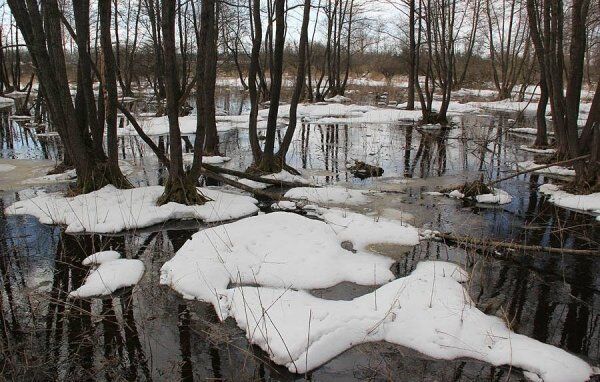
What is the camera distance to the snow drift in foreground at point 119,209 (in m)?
6.73

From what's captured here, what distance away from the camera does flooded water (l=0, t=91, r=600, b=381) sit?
355 centimetres

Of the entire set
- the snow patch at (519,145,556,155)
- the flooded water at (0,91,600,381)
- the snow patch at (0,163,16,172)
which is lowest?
the flooded water at (0,91,600,381)

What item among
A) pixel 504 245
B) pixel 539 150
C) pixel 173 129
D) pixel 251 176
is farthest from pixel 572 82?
pixel 173 129

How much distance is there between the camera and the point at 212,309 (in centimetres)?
448

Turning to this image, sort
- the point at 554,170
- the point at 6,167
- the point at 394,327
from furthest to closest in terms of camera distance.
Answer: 1. the point at 6,167
2. the point at 554,170
3. the point at 394,327

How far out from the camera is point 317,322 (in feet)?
13.1

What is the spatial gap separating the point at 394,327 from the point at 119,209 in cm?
499

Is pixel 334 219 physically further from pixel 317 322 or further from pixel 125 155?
pixel 125 155

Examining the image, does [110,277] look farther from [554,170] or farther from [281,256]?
[554,170]

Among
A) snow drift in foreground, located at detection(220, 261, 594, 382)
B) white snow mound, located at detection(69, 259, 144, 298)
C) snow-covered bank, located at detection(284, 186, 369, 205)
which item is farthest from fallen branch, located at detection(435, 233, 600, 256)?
white snow mound, located at detection(69, 259, 144, 298)

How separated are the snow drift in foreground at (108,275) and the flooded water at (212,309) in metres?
0.12

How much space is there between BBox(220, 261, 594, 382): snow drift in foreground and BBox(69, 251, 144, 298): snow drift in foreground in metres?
1.23

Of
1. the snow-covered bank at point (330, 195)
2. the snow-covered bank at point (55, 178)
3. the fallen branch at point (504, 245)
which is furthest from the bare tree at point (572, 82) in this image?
the snow-covered bank at point (55, 178)

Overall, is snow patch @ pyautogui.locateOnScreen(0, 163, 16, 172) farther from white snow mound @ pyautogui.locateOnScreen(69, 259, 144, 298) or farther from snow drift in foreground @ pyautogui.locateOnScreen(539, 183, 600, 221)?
snow drift in foreground @ pyautogui.locateOnScreen(539, 183, 600, 221)
